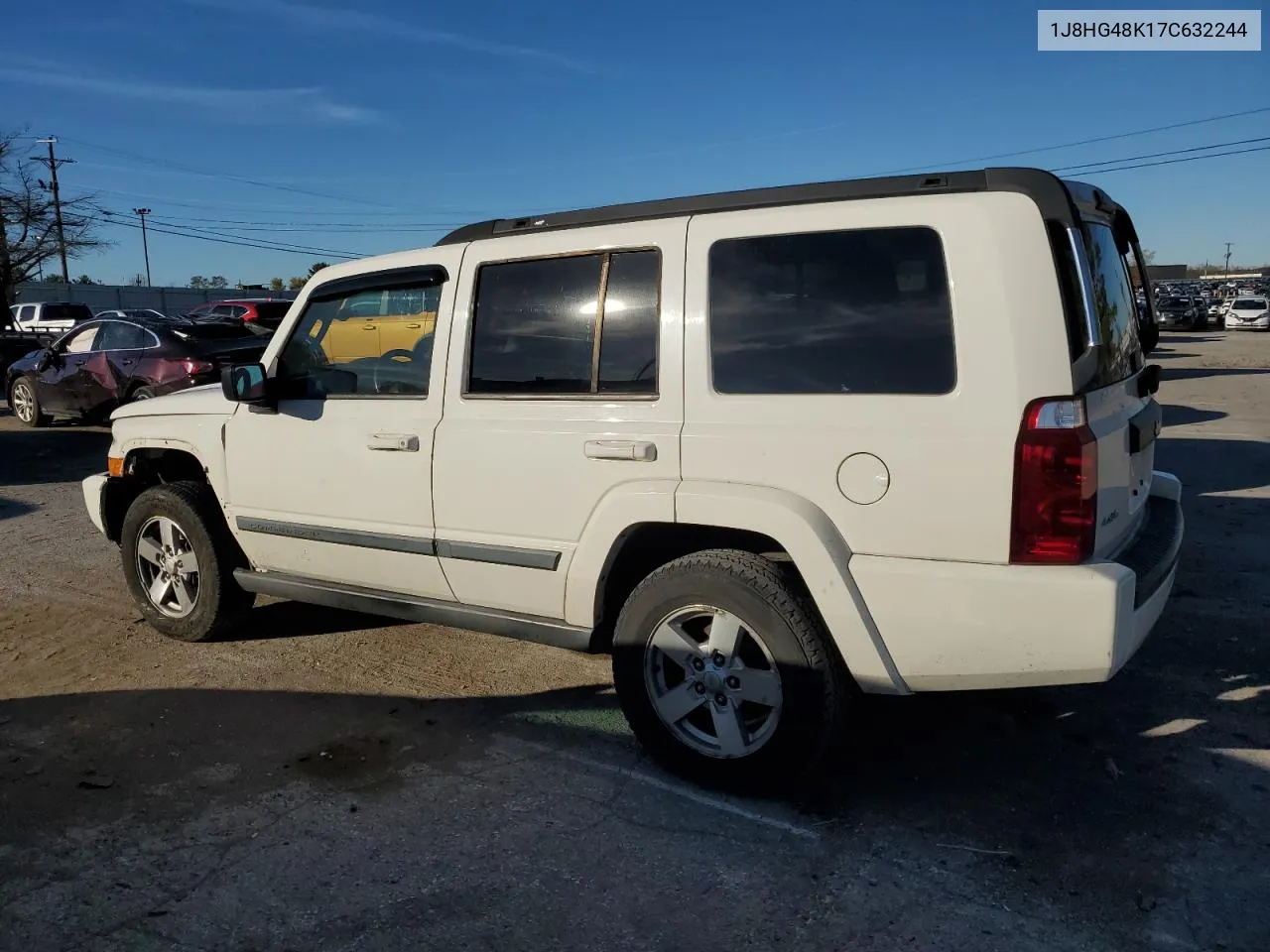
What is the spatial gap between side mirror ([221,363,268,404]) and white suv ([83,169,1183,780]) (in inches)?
0.5

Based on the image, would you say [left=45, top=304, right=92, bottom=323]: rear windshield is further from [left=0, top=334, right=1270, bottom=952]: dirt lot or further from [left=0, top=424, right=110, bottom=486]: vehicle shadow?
[left=0, top=334, right=1270, bottom=952]: dirt lot

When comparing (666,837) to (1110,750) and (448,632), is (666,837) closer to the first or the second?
(1110,750)

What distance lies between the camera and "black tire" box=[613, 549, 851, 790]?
310 cm

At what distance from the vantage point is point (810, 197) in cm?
326

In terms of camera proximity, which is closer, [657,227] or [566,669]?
[657,227]

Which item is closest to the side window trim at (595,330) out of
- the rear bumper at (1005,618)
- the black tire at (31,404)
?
the rear bumper at (1005,618)

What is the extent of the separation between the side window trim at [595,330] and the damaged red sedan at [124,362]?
872 cm

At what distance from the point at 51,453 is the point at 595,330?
35.4ft

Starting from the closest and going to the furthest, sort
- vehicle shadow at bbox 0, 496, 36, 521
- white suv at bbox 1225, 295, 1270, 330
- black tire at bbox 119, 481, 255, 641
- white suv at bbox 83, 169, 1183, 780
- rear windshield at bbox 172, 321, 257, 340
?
white suv at bbox 83, 169, 1183, 780 < black tire at bbox 119, 481, 255, 641 < vehicle shadow at bbox 0, 496, 36, 521 < rear windshield at bbox 172, 321, 257, 340 < white suv at bbox 1225, 295, 1270, 330

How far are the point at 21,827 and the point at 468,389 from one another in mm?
2129

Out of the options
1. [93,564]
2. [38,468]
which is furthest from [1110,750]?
[38,468]

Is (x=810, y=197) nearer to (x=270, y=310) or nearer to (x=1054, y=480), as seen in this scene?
(x=1054, y=480)

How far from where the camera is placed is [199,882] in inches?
114

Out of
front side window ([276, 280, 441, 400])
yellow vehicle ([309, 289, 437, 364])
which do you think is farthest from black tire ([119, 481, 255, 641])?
yellow vehicle ([309, 289, 437, 364])
